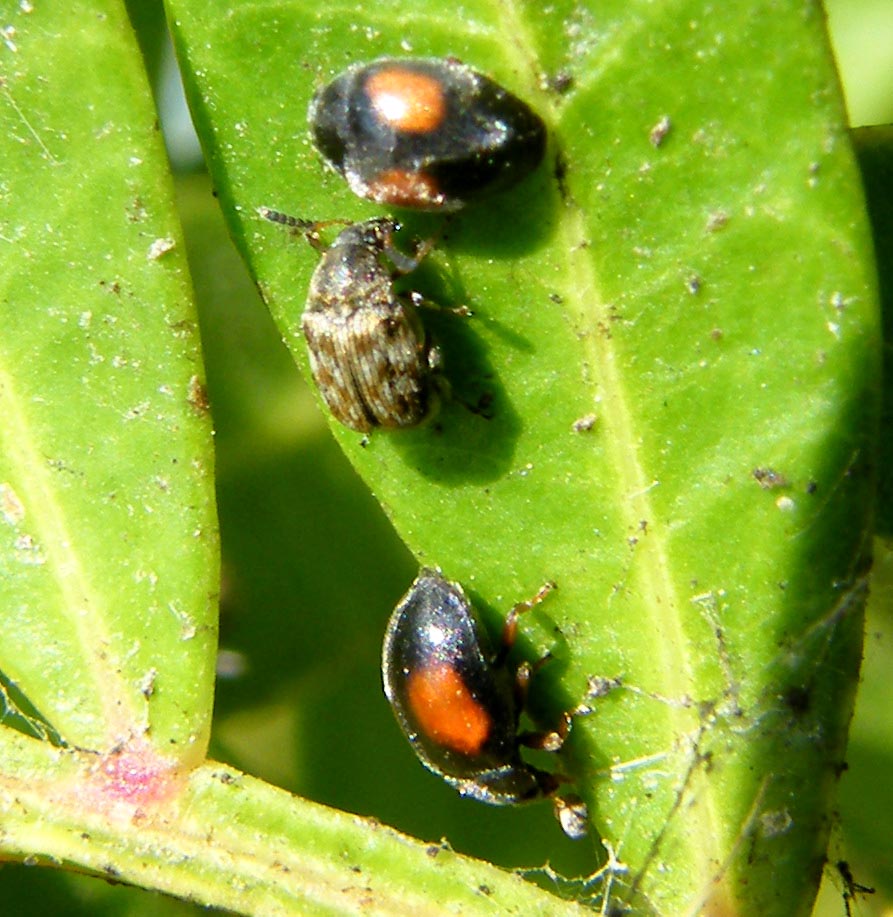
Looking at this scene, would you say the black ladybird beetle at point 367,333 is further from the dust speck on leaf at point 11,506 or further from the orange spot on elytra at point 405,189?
the dust speck on leaf at point 11,506

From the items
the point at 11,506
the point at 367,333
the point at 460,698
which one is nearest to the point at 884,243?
the point at 367,333

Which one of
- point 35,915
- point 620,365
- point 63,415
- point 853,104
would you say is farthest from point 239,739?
point 853,104

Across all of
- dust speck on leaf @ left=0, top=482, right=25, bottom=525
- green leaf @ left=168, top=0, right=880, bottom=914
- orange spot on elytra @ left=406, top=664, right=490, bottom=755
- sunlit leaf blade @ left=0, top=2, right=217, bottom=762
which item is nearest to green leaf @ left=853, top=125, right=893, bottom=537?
green leaf @ left=168, top=0, right=880, bottom=914

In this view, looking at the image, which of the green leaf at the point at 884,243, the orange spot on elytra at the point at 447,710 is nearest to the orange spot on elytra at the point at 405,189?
the green leaf at the point at 884,243

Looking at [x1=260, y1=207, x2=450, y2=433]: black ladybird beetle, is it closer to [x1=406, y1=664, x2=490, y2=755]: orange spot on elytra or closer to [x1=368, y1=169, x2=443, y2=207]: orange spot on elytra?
[x1=368, y1=169, x2=443, y2=207]: orange spot on elytra

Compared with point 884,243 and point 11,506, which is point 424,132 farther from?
point 11,506

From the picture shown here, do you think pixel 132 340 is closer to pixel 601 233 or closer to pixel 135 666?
pixel 135 666
